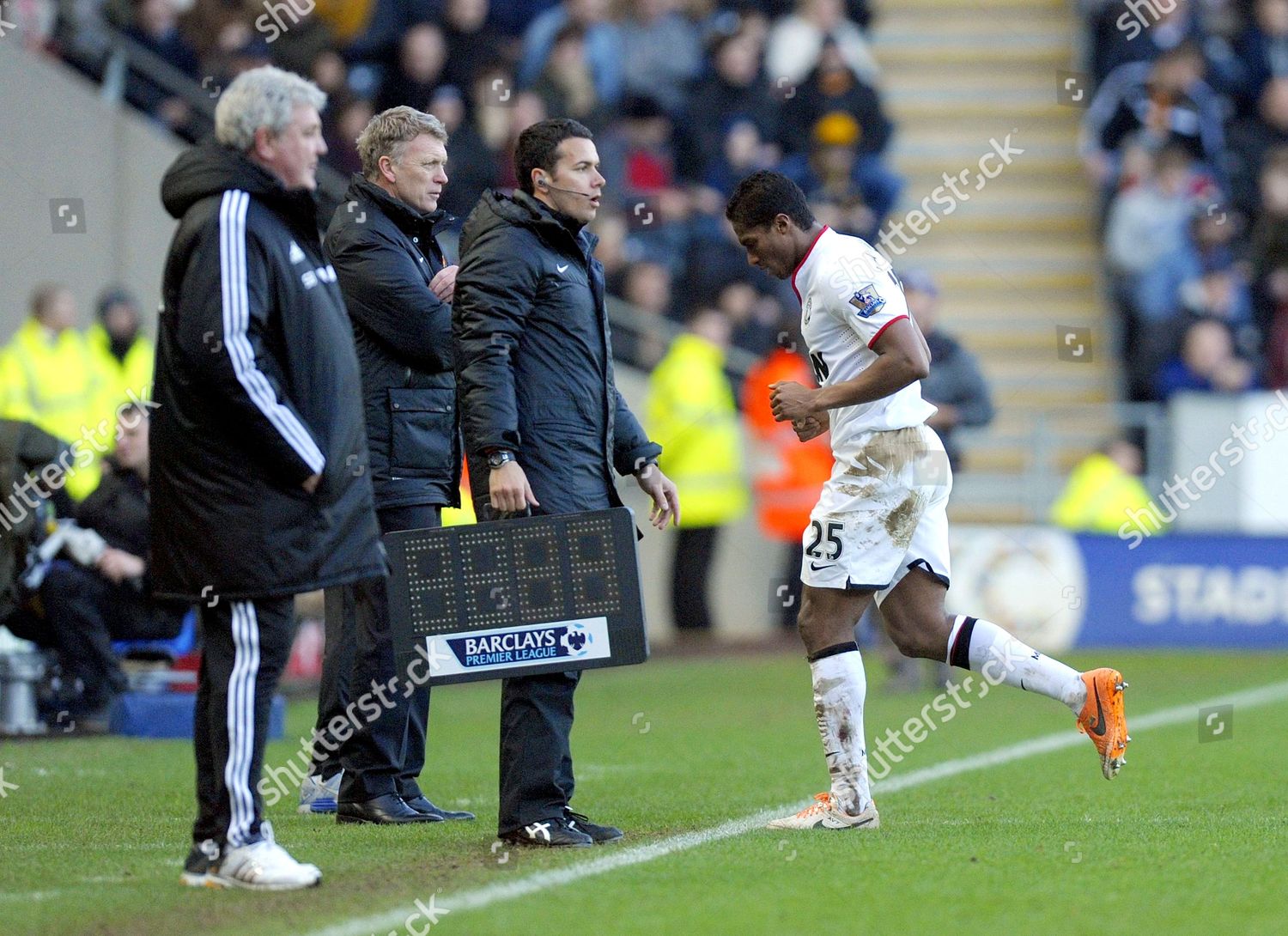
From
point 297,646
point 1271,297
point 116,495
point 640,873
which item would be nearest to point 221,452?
point 640,873

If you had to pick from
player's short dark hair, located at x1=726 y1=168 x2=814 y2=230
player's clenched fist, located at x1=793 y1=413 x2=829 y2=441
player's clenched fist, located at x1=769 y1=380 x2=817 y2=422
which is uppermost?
player's short dark hair, located at x1=726 y1=168 x2=814 y2=230

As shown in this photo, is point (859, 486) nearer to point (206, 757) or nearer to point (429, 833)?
point (429, 833)

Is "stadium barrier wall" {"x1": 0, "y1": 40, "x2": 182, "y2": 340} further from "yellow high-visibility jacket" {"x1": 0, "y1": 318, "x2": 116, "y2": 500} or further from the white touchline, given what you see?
the white touchline

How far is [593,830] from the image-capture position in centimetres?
639

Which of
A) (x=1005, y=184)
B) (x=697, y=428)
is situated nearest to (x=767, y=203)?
(x=697, y=428)

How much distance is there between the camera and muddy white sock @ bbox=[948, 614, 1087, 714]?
6.77 metres

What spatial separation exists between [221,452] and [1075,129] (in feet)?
56.3

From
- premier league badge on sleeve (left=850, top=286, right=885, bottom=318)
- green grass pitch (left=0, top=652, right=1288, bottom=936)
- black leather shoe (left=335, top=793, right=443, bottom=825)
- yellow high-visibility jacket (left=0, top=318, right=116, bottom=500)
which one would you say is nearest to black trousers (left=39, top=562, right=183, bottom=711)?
green grass pitch (left=0, top=652, right=1288, bottom=936)

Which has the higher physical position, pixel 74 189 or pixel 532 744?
pixel 74 189

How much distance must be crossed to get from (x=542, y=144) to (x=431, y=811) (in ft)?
7.81

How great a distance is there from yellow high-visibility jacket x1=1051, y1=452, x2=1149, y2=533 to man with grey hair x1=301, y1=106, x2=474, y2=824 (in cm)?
941

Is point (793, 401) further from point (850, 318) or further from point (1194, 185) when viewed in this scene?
point (1194, 185)

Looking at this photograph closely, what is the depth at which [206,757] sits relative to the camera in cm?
544

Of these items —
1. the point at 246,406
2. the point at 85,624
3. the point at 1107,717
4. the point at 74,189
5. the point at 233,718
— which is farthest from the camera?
the point at 74,189
